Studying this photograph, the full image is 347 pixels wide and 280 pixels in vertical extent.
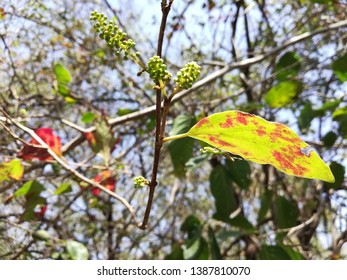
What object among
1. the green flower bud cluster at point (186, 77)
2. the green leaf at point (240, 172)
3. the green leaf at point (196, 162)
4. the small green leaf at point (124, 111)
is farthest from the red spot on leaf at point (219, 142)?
the small green leaf at point (124, 111)

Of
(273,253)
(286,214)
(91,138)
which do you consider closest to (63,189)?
(91,138)

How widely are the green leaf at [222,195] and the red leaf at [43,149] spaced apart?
648mm

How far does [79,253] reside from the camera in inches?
69.7

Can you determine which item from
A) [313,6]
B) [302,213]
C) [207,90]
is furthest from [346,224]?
[313,6]

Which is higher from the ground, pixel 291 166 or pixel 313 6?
pixel 313 6

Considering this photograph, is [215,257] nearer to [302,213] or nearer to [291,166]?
[302,213]

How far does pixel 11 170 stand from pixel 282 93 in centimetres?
117

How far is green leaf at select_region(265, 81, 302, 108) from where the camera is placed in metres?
1.99

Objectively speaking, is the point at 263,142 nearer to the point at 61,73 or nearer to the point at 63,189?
the point at 63,189

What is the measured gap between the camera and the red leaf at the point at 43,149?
1562mm

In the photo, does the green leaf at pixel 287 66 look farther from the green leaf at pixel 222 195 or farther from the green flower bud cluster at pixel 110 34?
the green flower bud cluster at pixel 110 34

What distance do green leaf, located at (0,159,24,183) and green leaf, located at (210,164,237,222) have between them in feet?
2.52
